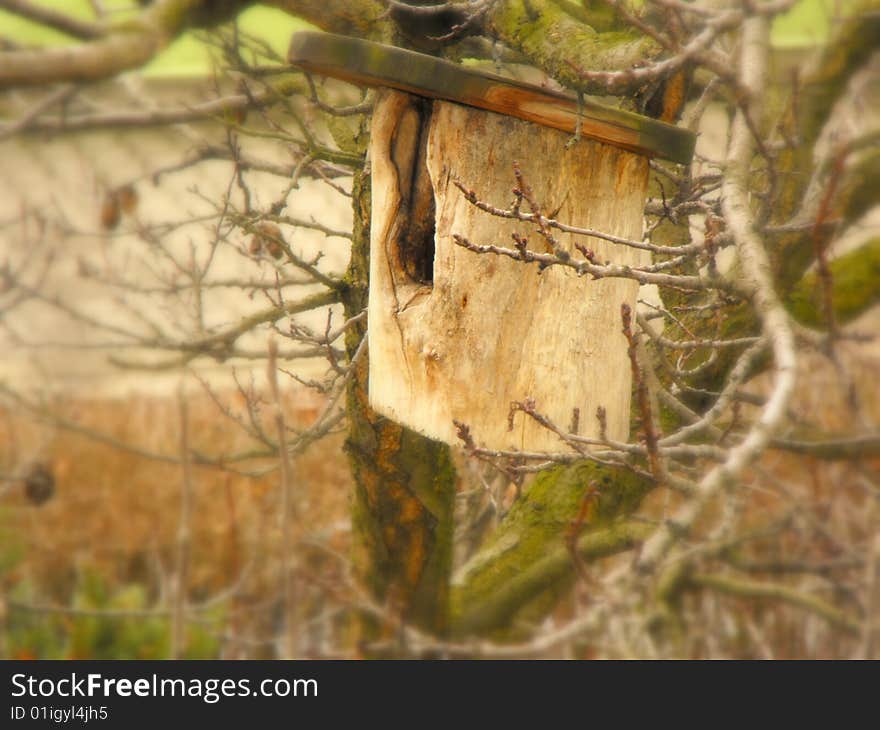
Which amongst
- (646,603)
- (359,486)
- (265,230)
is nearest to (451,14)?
(265,230)

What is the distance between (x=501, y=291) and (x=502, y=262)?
6cm

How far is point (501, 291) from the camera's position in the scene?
195 centimetres

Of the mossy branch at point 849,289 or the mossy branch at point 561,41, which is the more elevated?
the mossy branch at point 561,41

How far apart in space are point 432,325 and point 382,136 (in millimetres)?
411

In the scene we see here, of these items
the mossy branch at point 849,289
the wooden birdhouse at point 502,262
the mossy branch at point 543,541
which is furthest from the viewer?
the mossy branch at point 543,541

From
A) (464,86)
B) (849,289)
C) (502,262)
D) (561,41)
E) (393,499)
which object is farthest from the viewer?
(393,499)

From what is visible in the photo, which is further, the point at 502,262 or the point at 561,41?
the point at 561,41

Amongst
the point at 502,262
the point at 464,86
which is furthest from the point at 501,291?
the point at 464,86

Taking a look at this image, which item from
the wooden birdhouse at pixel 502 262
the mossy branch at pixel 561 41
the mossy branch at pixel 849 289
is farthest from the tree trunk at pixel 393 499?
the mossy branch at pixel 849 289

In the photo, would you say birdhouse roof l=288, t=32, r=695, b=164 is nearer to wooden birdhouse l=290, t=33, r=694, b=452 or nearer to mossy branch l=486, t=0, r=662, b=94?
wooden birdhouse l=290, t=33, r=694, b=452

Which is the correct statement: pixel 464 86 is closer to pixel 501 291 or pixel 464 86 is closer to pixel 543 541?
pixel 501 291

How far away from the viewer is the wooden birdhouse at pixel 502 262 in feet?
6.23

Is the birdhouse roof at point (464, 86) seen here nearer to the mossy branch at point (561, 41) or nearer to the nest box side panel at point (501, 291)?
the nest box side panel at point (501, 291)
